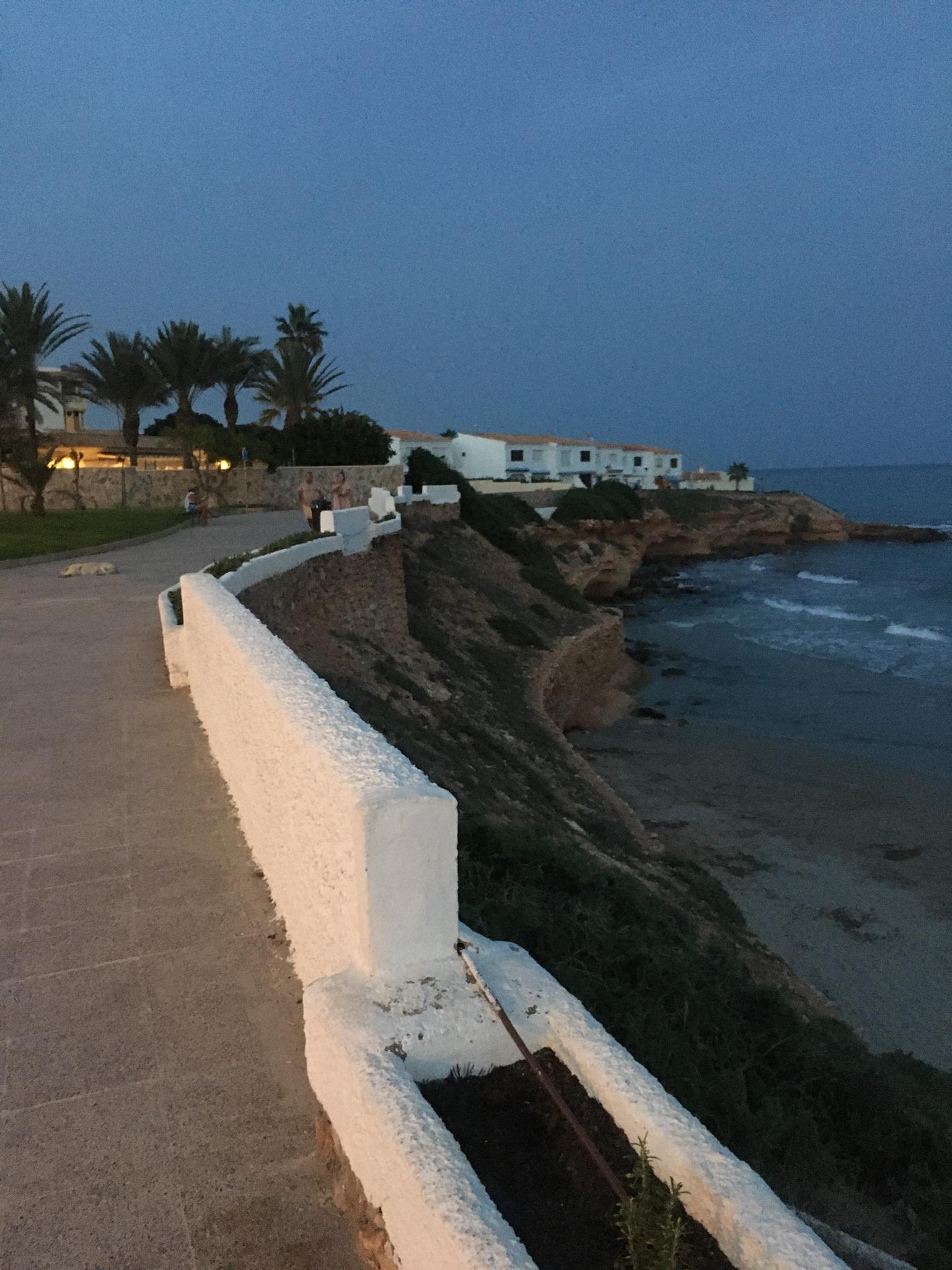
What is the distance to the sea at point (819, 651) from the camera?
21406mm

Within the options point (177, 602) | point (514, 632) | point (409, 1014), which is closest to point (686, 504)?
point (514, 632)

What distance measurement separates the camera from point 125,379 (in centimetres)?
3906

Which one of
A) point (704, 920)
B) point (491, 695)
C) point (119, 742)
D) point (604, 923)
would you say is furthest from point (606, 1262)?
point (491, 695)

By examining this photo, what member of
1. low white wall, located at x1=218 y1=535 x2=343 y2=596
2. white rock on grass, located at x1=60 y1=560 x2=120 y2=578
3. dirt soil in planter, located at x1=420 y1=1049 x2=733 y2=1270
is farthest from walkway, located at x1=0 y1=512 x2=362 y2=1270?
white rock on grass, located at x1=60 y1=560 x2=120 y2=578

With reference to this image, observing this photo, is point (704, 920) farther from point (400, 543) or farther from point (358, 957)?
point (400, 543)

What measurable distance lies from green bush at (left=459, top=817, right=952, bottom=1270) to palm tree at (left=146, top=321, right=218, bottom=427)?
37252 mm

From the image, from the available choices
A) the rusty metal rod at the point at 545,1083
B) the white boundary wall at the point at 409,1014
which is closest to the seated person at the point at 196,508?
the white boundary wall at the point at 409,1014

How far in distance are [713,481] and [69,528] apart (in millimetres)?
71911

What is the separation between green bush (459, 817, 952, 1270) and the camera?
434cm

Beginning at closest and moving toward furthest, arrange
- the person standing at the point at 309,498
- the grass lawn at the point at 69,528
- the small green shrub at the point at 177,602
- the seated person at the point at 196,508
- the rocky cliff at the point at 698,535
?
the small green shrub at the point at 177,602 → the person standing at the point at 309,498 → the grass lawn at the point at 69,528 → the seated person at the point at 196,508 → the rocky cliff at the point at 698,535

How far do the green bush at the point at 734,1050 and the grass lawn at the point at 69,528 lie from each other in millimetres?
16902

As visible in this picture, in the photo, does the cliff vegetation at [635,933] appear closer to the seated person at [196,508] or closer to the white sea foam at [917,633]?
the seated person at [196,508]

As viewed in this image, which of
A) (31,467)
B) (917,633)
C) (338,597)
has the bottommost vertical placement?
(917,633)

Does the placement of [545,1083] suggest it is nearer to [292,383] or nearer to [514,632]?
[514,632]
